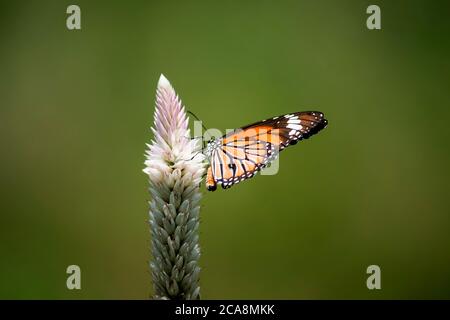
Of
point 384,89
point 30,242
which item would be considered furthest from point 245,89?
point 30,242

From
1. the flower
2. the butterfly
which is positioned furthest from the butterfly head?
the flower

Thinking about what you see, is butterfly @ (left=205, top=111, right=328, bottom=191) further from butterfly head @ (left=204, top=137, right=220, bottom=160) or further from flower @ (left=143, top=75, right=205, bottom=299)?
flower @ (left=143, top=75, right=205, bottom=299)

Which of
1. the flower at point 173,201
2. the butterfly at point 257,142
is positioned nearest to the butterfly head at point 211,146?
the butterfly at point 257,142

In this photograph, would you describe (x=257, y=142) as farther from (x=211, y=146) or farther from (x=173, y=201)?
(x=173, y=201)

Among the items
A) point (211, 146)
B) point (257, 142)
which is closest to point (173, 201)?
point (211, 146)

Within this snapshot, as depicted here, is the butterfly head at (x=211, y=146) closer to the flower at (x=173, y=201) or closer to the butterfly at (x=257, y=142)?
the butterfly at (x=257, y=142)

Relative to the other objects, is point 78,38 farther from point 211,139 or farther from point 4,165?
point 211,139

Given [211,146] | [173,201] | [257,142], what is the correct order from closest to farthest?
[173,201] → [211,146] → [257,142]
